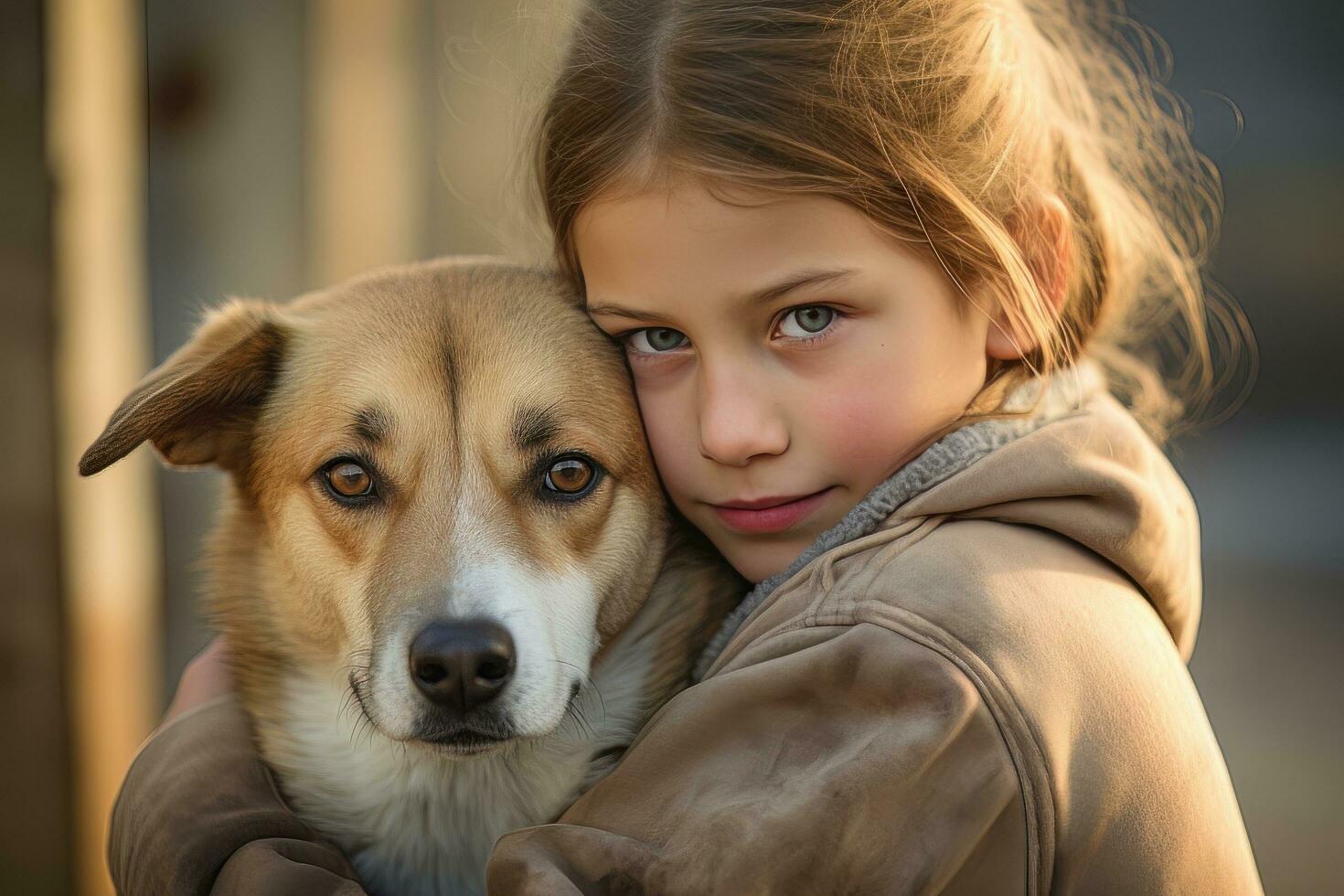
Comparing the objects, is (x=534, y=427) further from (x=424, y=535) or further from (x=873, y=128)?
(x=873, y=128)

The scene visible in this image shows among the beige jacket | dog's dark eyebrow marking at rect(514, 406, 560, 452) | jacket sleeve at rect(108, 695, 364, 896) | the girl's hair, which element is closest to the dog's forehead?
dog's dark eyebrow marking at rect(514, 406, 560, 452)

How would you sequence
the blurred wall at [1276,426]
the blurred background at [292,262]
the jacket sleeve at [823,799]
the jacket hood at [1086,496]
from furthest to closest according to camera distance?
the blurred wall at [1276,426] → the blurred background at [292,262] → the jacket hood at [1086,496] → the jacket sleeve at [823,799]

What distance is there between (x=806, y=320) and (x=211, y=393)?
0.98 m

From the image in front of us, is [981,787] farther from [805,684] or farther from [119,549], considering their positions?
[119,549]

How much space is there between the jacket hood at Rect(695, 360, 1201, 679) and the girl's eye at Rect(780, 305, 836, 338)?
231 mm

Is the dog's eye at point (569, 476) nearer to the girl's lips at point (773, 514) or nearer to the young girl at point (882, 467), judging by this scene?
the young girl at point (882, 467)

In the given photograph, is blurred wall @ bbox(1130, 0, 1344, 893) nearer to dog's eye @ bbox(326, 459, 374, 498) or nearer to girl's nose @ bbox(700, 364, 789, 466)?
girl's nose @ bbox(700, 364, 789, 466)

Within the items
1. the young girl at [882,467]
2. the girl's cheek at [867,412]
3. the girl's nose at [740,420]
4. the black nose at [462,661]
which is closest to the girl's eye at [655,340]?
the young girl at [882,467]

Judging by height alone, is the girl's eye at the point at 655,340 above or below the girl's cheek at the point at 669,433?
above

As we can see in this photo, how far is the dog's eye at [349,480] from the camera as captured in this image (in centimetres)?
178

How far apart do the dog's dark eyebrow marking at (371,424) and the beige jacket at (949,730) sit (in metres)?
0.61

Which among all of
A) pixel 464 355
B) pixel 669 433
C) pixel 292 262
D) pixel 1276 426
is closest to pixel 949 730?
pixel 669 433

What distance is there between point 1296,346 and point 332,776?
14.2ft

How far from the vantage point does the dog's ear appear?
1.72 metres
